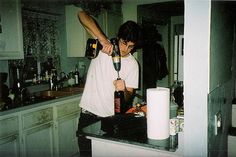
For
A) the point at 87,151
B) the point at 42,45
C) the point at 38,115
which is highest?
the point at 42,45

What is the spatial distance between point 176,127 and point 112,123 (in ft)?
1.25

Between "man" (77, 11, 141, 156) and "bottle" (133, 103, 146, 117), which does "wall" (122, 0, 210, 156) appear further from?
"man" (77, 11, 141, 156)

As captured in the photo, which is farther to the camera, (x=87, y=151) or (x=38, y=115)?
(x=38, y=115)

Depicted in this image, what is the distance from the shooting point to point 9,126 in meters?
Result: 2.42

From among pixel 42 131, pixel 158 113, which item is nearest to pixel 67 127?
pixel 42 131

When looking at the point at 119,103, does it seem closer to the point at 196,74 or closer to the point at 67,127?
the point at 196,74

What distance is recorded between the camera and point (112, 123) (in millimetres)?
1498

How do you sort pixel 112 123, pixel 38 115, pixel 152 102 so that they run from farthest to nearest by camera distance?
pixel 38 115 → pixel 112 123 → pixel 152 102

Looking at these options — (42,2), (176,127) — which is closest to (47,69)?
(42,2)

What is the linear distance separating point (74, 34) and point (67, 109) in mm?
1177

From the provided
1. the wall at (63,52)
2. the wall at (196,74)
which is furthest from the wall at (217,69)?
the wall at (63,52)

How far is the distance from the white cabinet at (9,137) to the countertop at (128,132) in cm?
125

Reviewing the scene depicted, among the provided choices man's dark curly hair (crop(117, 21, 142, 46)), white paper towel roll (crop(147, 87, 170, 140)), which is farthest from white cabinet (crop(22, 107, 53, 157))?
white paper towel roll (crop(147, 87, 170, 140))

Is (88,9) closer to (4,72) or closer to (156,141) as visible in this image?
(4,72)
